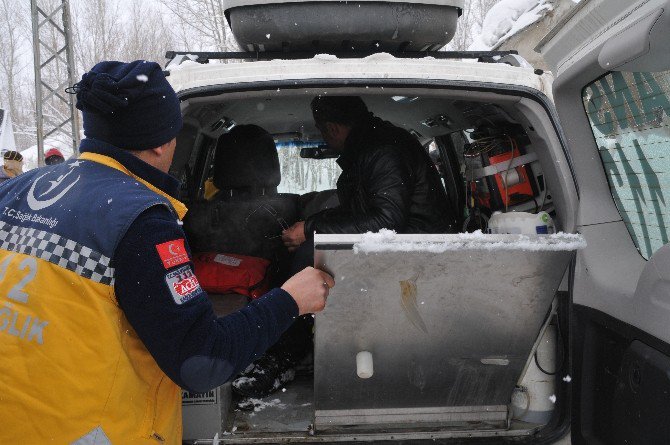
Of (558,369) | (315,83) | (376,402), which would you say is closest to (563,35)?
(315,83)

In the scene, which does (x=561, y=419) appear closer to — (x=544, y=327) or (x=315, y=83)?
Answer: (x=544, y=327)

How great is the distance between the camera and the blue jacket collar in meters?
1.46

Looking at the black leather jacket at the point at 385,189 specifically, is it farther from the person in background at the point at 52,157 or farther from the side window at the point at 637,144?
the person in background at the point at 52,157

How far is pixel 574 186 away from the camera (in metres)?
1.98

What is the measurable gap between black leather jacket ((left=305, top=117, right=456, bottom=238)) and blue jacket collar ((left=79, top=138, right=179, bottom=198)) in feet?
3.98

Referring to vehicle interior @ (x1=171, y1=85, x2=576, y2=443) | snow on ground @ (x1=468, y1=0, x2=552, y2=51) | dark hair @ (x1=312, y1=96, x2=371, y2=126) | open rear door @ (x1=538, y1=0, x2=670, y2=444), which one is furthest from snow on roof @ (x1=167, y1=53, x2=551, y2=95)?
snow on ground @ (x1=468, y1=0, x2=552, y2=51)

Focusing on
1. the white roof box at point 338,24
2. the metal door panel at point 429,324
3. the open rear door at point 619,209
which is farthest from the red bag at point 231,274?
the open rear door at point 619,209

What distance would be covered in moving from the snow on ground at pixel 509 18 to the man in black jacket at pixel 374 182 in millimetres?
11515

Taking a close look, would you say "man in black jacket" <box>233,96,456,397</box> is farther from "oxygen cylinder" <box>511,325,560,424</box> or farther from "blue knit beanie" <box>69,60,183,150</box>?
"blue knit beanie" <box>69,60,183,150</box>

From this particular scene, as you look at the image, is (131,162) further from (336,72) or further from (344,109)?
(344,109)

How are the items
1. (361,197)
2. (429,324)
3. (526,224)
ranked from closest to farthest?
(429,324) → (526,224) → (361,197)

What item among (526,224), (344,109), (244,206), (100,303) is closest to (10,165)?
(244,206)

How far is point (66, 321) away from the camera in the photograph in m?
1.28

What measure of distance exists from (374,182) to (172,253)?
5.04 feet
